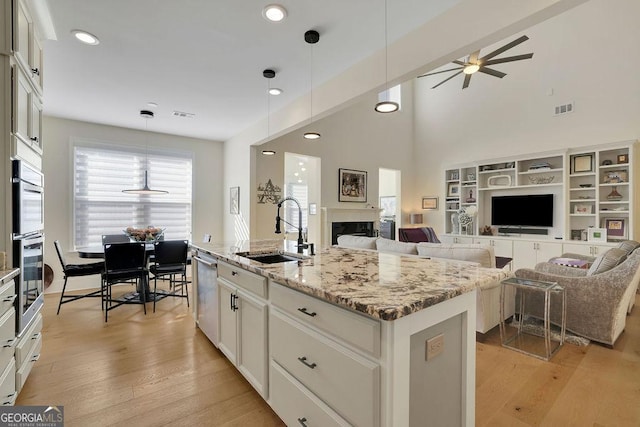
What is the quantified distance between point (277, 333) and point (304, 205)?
249 inches

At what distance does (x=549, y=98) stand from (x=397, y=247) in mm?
5041

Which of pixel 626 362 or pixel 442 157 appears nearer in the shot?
pixel 626 362

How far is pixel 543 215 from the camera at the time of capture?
5.74 metres

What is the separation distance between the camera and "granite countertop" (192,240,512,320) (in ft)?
3.65

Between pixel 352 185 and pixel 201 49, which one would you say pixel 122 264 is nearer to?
pixel 201 49

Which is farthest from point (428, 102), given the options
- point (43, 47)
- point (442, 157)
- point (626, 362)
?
point (43, 47)

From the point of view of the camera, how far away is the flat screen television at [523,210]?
5703 mm

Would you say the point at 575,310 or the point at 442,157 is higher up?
the point at 442,157

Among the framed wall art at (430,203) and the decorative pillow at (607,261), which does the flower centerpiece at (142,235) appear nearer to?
the decorative pillow at (607,261)

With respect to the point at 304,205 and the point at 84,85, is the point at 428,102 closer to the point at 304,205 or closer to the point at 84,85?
the point at 304,205

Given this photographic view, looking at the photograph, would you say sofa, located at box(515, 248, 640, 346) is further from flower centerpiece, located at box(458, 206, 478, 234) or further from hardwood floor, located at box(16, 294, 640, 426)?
flower centerpiece, located at box(458, 206, 478, 234)

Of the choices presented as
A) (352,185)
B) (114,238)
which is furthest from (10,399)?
(352,185)

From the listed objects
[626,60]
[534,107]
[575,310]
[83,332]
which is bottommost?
[83,332]
